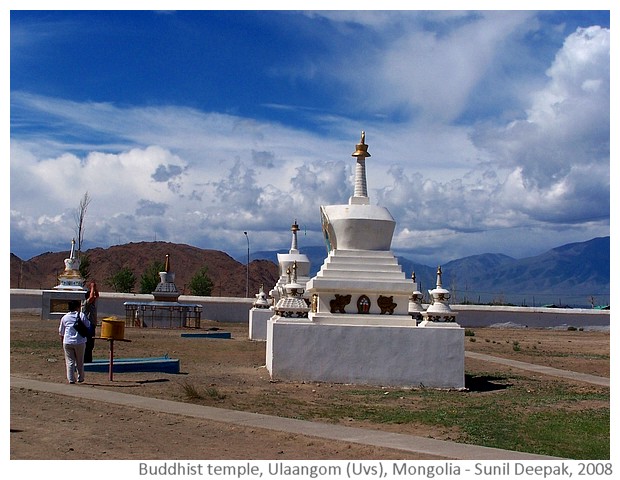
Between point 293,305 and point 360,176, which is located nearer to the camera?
point 293,305

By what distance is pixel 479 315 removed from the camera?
187ft

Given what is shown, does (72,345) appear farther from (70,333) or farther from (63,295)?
(63,295)

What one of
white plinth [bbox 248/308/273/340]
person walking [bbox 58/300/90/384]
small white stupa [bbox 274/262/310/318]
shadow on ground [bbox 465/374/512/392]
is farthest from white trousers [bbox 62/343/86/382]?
white plinth [bbox 248/308/273/340]

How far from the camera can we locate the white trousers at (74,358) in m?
16.5

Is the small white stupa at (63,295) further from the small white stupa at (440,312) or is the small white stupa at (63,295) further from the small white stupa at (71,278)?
the small white stupa at (440,312)

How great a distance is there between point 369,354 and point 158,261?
91042 millimetres

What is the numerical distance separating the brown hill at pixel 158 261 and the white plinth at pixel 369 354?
86.4m

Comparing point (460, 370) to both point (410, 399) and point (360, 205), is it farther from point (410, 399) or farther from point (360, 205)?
point (360, 205)

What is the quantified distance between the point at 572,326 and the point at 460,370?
3994 centimetres

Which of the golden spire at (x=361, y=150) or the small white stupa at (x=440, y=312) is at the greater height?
the golden spire at (x=361, y=150)

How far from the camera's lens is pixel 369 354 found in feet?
66.2

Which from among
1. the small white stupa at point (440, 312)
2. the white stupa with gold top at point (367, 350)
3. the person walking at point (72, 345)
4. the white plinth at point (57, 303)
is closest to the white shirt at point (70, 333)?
the person walking at point (72, 345)

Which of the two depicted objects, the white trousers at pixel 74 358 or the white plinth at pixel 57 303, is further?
the white plinth at pixel 57 303

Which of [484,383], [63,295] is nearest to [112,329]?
[484,383]
